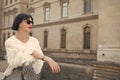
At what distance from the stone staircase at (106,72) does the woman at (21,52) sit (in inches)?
335

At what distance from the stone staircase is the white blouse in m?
8.48

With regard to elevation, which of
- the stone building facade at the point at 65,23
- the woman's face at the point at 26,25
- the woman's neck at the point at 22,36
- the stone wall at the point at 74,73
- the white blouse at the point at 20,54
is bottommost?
the stone wall at the point at 74,73

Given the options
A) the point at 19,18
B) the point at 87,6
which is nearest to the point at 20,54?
the point at 19,18

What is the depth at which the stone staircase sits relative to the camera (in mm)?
10069

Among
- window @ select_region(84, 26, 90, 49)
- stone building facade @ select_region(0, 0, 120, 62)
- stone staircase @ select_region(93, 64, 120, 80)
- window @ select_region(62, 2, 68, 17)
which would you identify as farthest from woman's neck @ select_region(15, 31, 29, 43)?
window @ select_region(62, 2, 68, 17)

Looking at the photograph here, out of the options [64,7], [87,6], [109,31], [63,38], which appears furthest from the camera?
[64,7]

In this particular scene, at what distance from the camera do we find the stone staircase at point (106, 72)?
10069 millimetres

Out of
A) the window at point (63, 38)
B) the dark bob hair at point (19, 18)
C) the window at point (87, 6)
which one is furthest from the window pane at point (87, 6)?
the dark bob hair at point (19, 18)

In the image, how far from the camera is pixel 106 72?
34.5 feet

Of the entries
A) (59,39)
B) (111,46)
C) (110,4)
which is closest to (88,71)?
(111,46)

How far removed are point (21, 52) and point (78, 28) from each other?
60.6 ft

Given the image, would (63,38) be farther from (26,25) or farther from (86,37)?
(26,25)

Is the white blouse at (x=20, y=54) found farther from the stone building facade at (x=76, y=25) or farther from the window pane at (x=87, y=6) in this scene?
the window pane at (x=87, y=6)

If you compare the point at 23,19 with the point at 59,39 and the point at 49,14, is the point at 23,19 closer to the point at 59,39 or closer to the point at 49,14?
the point at 59,39
